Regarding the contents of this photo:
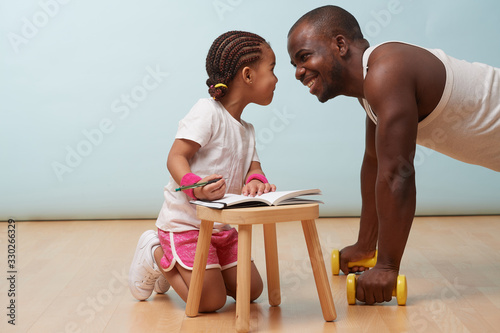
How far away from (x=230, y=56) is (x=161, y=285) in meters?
0.60

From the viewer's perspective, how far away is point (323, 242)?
2.14 metres

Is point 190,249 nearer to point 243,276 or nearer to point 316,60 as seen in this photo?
point 243,276

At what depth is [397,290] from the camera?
56.1 inches

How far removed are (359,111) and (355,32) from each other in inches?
41.2

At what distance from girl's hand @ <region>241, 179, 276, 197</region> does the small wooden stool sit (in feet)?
0.33

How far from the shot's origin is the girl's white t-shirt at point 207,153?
145cm

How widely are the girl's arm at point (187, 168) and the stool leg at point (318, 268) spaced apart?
0.19 meters

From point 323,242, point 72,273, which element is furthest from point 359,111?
point 72,273

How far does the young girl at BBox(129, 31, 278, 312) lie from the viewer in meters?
1.43

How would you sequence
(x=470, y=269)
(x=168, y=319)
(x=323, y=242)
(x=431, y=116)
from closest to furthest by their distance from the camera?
(x=168, y=319), (x=431, y=116), (x=470, y=269), (x=323, y=242)

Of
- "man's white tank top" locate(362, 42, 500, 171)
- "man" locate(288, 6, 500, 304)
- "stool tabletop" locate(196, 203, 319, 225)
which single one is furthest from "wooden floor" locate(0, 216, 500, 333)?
"man's white tank top" locate(362, 42, 500, 171)

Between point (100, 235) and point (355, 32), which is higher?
point (355, 32)

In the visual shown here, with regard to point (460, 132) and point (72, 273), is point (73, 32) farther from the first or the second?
point (460, 132)

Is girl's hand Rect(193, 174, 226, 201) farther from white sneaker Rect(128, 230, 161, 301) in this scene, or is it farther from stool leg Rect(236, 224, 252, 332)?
white sneaker Rect(128, 230, 161, 301)
